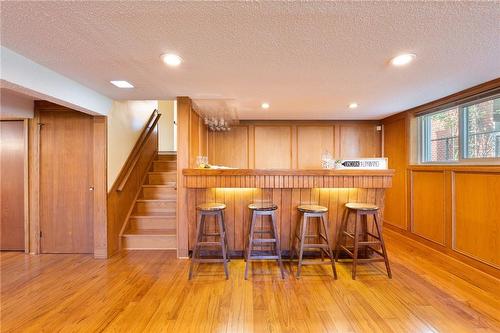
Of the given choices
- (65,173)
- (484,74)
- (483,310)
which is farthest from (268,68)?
(65,173)

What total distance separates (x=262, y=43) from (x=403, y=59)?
45.9 inches

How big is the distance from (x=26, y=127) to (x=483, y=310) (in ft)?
17.4

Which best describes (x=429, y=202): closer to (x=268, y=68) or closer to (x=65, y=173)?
(x=268, y=68)

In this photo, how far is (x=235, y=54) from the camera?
180 centimetres

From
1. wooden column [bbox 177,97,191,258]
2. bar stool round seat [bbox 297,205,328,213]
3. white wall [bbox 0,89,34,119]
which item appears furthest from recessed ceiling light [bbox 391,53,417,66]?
white wall [bbox 0,89,34,119]

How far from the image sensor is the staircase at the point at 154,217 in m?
3.21

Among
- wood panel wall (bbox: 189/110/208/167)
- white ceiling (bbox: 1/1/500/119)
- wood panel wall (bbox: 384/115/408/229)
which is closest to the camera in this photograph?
white ceiling (bbox: 1/1/500/119)

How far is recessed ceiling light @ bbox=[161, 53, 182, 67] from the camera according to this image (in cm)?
181

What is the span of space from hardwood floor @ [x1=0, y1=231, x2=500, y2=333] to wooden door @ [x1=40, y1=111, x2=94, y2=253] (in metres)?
0.37

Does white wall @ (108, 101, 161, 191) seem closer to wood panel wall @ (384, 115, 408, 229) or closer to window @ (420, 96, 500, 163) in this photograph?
wood panel wall @ (384, 115, 408, 229)

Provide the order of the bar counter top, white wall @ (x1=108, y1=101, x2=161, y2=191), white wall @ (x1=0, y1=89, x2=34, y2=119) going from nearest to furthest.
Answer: the bar counter top
white wall @ (x1=0, y1=89, x2=34, y2=119)
white wall @ (x1=108, y1=101, x2=161, y2=191)

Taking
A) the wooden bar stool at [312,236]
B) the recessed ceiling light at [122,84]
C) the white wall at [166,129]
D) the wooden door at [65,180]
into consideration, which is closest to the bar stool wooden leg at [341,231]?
the wooden bar stool at [312,236]

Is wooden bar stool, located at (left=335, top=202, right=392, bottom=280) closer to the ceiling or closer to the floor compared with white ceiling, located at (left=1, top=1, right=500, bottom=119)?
closer to the floor

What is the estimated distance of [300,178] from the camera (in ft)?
8.55
